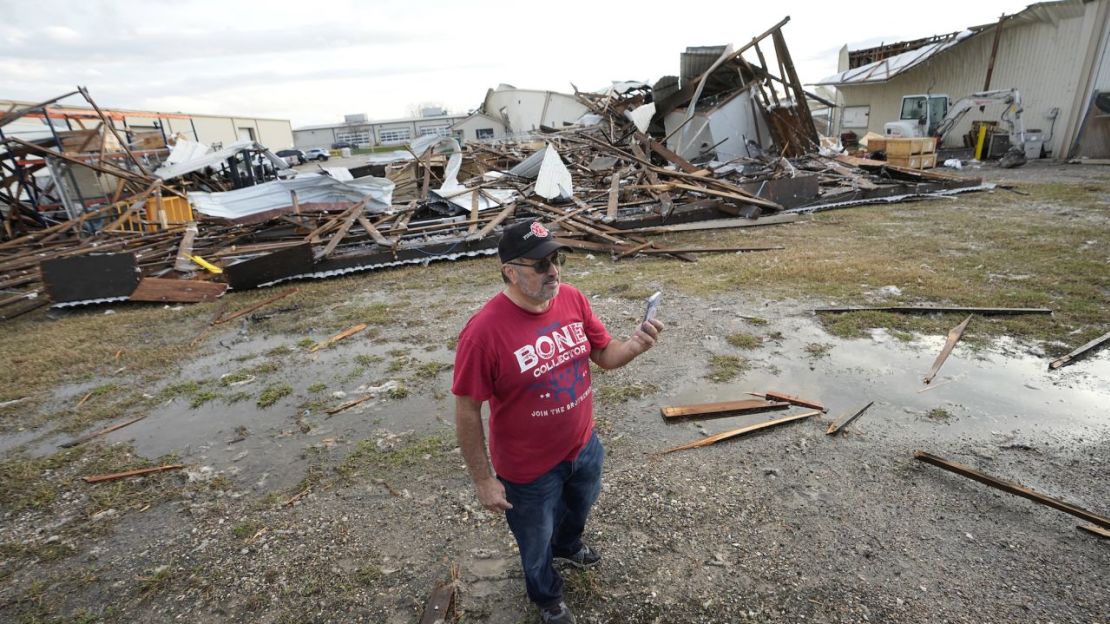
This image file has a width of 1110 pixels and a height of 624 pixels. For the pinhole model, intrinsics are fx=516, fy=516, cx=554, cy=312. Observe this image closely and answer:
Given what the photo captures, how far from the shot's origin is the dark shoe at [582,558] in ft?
8.97

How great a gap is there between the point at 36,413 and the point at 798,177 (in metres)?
12.9

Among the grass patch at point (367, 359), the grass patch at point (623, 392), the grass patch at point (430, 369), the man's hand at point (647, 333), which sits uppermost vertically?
the man's hand at point (647, 333)

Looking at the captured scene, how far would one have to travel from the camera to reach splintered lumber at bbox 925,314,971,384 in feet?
14.7

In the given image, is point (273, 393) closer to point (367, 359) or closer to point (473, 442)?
point (367, 359)

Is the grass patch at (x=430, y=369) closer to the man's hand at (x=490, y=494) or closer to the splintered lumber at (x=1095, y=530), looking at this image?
the man's hand at (x=490, y=494)

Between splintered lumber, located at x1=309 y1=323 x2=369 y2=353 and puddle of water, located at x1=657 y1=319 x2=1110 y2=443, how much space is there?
3.93 metres

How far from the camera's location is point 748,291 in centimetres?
672

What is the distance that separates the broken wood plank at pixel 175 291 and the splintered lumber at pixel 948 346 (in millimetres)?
9225

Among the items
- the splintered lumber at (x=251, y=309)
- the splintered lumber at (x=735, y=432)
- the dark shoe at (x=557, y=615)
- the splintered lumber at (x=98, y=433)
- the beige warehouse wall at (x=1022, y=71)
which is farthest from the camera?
the beige warehouse wall at (x=1022, y=71)

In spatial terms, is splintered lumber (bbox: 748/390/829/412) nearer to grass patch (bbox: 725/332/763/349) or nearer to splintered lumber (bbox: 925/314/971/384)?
grass patch (bbox: 725/332/763/349)

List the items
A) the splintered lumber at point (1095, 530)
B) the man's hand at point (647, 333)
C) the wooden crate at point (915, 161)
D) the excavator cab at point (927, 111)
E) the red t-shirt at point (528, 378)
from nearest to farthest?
the red t-shirt at point (528, 378)
the man's hand at point (647, 333)
the splintered lumber at point (1095, 530)
the wooden crate at point (915, 161)
the excavator cab at point (927, 111)

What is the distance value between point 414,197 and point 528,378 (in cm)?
1346

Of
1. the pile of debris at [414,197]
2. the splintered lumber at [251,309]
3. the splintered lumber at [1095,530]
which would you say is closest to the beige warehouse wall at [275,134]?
the pile of debris at [414,197]

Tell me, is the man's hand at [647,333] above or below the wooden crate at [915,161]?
above
